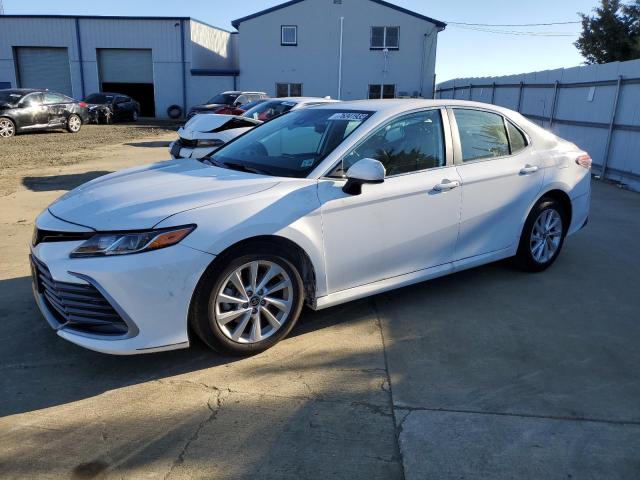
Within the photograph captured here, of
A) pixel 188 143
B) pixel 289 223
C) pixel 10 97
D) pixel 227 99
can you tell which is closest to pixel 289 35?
pixel 227 99

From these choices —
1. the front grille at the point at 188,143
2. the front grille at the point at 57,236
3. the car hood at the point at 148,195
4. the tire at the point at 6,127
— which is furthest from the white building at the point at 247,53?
the front grille at the point at 57,236

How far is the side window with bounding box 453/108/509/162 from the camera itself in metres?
4.60

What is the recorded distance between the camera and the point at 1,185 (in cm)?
946

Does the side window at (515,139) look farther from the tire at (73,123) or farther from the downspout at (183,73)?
the downspout at (183,73)

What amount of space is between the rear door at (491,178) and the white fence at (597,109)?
6.67 meters

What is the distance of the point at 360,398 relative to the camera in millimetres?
3189

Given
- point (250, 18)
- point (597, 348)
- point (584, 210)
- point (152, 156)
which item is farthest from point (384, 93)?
point (597, 348)

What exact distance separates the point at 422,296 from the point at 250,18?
2946 cm

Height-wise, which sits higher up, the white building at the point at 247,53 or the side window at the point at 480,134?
the white building at the point at 247,53

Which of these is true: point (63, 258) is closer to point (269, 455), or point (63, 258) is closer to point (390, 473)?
point (269, 455)

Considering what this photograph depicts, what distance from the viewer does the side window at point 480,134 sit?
15.1 ft

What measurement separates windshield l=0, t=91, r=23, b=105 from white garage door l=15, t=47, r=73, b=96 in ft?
52.6

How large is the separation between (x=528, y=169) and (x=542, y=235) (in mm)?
735

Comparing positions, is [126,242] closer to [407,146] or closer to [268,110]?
[407,146]
